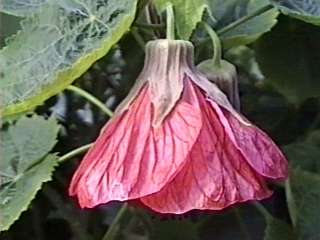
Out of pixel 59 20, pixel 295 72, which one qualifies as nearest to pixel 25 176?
pixel 59 20

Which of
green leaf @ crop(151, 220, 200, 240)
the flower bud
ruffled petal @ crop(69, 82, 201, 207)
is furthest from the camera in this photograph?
green leaf @ crop(151, 220, 200, 240)

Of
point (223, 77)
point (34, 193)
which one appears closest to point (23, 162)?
point (34, 193)

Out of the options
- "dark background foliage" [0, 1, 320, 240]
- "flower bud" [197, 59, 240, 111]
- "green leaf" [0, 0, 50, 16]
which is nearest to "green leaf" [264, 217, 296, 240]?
"dark background foliage" [0, 1, 320, 240]

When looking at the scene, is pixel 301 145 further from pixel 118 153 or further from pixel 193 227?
pixel 118 153

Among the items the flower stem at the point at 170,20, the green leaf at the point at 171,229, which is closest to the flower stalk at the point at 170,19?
the flower stem at the point at 170,20

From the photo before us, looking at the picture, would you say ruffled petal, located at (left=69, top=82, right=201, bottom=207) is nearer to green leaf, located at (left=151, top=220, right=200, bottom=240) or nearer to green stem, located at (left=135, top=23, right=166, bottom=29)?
green stem, located at (left=135, top=23, right=166, bottom=29)
